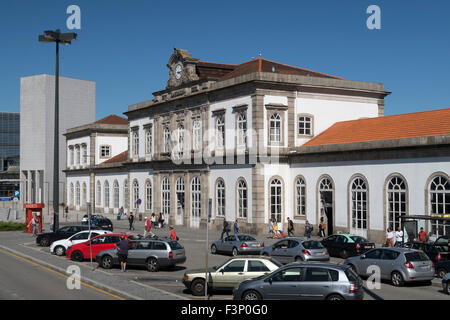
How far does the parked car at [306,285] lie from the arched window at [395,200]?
65.9 ft

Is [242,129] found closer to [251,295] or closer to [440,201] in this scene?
[440,201]

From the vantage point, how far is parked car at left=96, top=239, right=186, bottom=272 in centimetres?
2573

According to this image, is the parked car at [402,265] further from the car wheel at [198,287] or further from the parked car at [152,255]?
the parked car at [152,255]

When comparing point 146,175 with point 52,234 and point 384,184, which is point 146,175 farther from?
point 384,184

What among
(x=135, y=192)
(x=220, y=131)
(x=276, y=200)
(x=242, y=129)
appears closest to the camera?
(x=276, y=200)

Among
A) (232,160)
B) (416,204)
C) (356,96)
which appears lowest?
(416,204)

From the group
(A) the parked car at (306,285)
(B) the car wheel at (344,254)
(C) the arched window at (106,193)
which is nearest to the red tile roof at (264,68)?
(B) the car wheel at (344,254)

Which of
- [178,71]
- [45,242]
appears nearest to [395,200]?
[45,242]

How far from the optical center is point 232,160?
46.9 metres

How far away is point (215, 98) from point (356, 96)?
12.1 metres

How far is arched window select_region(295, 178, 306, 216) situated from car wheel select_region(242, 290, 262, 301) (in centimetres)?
2727

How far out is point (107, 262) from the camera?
26844 millimetres

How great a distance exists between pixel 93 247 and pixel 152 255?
5240 millimetres
